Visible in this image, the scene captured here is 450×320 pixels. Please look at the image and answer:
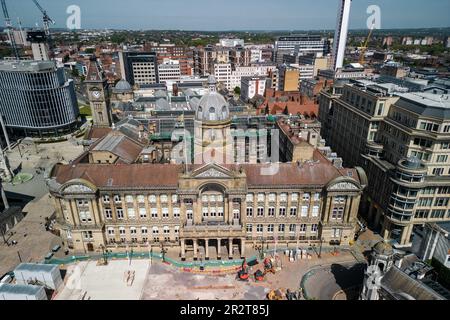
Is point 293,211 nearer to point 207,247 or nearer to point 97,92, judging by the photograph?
point 207,247

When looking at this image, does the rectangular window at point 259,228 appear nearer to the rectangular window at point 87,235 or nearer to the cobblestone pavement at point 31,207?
the rectangular window at point 87,235

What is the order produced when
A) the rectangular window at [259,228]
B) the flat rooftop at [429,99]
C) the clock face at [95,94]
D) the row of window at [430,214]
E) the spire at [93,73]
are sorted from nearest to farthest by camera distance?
the rectangular window at [259,228] → the flat rooftop at [429,99] → the row of window at [430,214] → the clock face at [95,94] → the spire at [93,73]

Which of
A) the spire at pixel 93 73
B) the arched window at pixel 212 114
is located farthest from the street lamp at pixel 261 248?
the spire at pixel 93 73
